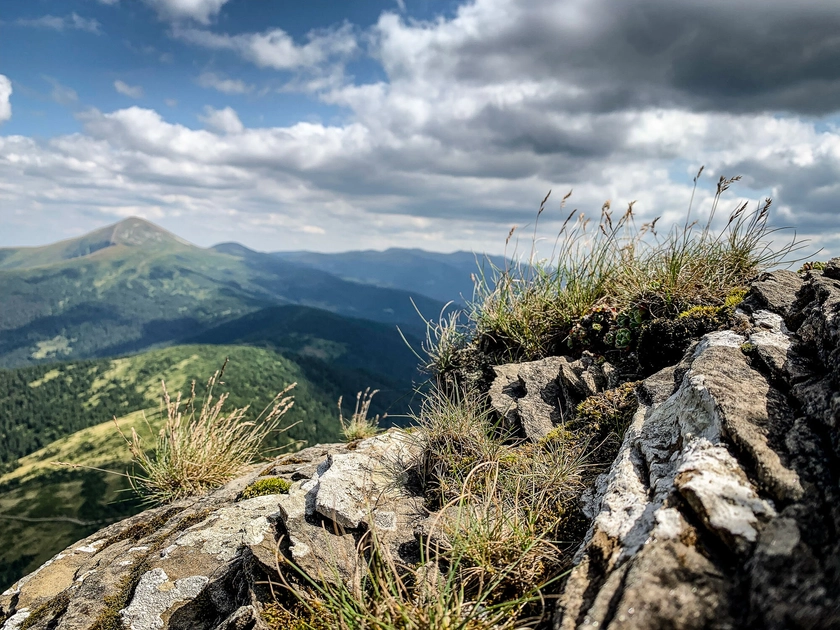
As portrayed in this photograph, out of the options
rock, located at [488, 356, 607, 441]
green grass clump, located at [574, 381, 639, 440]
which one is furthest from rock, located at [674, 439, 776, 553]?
rock, located at [488, 356, 607, 441]

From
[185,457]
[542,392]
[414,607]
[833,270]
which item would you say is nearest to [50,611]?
[185,457]

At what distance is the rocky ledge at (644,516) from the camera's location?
1.94 metres

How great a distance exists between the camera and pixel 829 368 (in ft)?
9.77

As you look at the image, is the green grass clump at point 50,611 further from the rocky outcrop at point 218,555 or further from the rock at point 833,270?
the rock at point 833,270

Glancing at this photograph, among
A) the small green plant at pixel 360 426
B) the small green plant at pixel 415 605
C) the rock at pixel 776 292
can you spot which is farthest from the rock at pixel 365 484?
the rock at pixel 776 292

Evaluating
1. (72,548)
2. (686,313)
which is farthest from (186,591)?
(686,313)

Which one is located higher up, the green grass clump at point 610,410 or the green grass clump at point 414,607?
the green grass clump at point 610,410

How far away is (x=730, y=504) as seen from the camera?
7.34 ft

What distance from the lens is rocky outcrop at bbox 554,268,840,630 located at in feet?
6.04

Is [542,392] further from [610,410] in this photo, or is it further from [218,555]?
[218,555]

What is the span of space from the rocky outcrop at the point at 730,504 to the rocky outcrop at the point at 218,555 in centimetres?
158

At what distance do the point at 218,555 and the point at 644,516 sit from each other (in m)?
3.72

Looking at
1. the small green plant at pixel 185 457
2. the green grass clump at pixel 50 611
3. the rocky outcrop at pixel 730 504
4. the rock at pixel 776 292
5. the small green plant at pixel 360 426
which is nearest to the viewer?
the rocky outcrop at pixel 730 504

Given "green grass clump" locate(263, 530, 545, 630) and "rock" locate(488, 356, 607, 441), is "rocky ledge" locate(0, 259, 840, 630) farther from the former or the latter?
"green grass clump" locate(263, 530, 545, 630)
